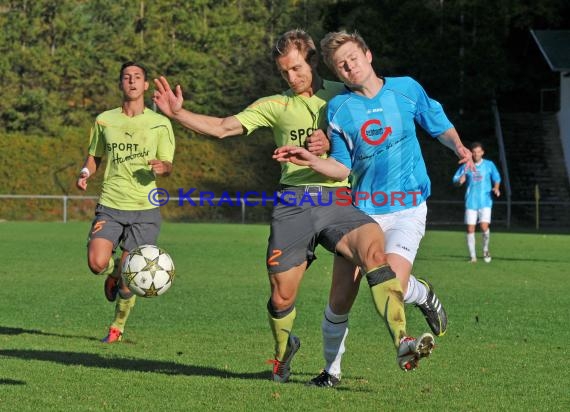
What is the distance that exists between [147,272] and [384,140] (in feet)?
9.33

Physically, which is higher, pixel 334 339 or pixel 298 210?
pixel 298 210

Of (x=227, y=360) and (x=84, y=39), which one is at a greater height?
(x=84, y=39)

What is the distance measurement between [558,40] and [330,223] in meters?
40.1

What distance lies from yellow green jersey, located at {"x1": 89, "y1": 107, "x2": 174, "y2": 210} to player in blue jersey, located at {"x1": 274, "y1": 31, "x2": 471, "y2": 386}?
3.25 m

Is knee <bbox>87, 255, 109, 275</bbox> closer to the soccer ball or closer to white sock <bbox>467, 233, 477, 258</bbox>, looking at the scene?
the soccer ball

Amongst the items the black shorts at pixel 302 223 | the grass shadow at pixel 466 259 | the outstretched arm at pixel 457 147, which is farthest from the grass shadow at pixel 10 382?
the grass shadow at pixel 466 259

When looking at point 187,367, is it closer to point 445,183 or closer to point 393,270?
point 393,270

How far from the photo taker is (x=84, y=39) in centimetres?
4706

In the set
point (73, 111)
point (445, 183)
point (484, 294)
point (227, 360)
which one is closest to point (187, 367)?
point (227, 360)

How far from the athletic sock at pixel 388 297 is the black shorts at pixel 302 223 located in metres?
0.57

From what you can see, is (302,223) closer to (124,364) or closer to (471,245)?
(124,364)

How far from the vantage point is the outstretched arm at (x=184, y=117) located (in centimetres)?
689

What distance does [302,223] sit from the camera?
23.8ft

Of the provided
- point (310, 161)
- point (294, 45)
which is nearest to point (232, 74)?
point (294, 45)
